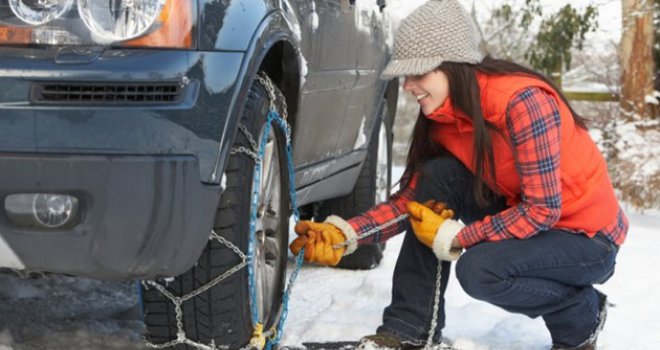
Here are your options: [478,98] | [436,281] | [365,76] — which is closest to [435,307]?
[436,281]

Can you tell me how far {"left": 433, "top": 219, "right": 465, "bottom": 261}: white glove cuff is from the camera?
10.6 ft

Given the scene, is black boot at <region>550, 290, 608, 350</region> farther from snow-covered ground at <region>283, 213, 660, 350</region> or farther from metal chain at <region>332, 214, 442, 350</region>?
metal chain at <region>332, 214, 442, 350</region>

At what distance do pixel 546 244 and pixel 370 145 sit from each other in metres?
1.75

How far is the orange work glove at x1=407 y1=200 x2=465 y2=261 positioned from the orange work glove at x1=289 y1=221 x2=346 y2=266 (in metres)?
0.24

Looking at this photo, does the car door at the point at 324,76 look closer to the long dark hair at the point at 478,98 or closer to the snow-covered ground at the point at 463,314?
the long dark hair at the point at 478,98

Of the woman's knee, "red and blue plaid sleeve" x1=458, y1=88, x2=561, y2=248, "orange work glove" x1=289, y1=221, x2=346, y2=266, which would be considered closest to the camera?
"red and blue plaid sleeve" x1=458, y1=88, x2=561, y2=248

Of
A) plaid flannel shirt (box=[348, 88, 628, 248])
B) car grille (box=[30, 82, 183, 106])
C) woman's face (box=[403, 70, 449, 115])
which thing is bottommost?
plaid flannel shirt (box=[348, 88, 628, 248])

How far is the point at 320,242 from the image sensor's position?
11.0ft

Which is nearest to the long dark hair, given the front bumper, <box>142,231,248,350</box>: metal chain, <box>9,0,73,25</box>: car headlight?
<box>142,231,248,350</box>: metal chain

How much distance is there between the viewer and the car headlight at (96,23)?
2344 mm

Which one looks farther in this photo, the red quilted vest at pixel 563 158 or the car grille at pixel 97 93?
the red quilted vest at pixel 563 158

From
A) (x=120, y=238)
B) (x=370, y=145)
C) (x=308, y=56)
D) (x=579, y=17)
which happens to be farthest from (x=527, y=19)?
(x=120, y=238)

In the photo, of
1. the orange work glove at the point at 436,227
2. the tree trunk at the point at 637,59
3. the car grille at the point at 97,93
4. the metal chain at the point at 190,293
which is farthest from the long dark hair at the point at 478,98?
the tree trunk at the point at 637,59

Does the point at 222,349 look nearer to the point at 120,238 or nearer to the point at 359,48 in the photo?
the point at 120,238
